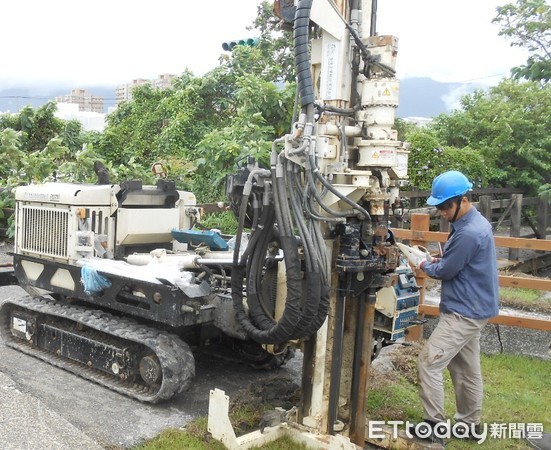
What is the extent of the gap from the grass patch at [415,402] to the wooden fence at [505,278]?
435 mm

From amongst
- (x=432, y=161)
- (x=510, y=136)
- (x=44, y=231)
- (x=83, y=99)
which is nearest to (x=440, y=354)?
(x=44, y=231)

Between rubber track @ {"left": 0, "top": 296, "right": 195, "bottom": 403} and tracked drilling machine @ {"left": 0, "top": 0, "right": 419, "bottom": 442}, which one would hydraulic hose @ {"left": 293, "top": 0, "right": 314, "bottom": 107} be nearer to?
tracked drilling machine @ {"left": 0, "top": 0, "right": 419, "bottom": 442}

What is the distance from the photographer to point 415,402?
18.4 ft

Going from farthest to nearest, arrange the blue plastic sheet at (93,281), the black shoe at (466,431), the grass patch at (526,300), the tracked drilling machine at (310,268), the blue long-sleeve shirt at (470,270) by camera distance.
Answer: the grass patch at (526,300), the blue plastic sheet at (93,281), the black shoe at (466,431), the blue long-sleeve shirt at (470,270), the tracked drilling machine at (310,268)

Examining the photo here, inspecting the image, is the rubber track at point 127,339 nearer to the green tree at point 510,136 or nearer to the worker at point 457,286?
the worker at point 457,286

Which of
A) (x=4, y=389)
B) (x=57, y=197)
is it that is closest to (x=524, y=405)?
(x=4, y=389)

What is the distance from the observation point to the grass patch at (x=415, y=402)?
15.3ft

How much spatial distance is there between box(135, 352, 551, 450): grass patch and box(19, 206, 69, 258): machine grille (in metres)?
2.26

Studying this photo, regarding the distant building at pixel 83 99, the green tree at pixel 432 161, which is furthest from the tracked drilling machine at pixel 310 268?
the distant building at pixel 83 99

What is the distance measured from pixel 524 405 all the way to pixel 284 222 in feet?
10.1

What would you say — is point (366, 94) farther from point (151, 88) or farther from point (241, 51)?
point (151, 88)

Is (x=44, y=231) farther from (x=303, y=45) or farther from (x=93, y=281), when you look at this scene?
(x=303, y=45)

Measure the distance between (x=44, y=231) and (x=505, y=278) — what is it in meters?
4.82

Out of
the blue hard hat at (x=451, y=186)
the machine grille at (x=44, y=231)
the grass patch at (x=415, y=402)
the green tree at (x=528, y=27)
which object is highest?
the green tree at (x=528, y=27)
